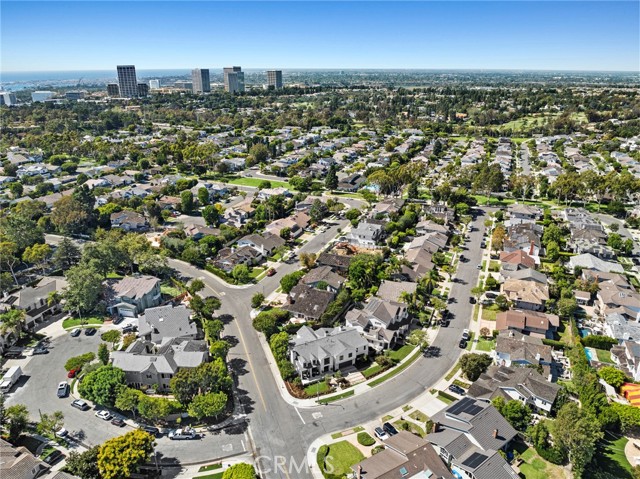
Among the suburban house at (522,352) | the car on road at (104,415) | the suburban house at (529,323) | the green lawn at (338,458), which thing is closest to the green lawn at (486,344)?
the suburban house at (522,352)

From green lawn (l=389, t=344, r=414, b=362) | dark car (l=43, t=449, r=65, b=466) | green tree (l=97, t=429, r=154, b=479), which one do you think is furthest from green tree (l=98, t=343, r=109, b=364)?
green lawn (l=389, t=344, r=414, b=362)

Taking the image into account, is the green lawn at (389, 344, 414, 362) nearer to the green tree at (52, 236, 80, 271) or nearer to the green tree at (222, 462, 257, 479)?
the green tree at (222, 462, 257, 479)

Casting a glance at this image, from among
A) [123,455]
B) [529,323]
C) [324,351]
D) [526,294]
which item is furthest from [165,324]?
[526,294]

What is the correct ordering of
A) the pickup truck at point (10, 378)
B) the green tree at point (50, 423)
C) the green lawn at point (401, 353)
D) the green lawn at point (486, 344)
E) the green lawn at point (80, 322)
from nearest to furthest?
1. the green tree at point (50, 423)
2. the pickup truck at point (10, 378)
3. the green lawn at point (401, 353)
4. the green lawn at point (486, 344)
5. the green lawn at point (80, 322)

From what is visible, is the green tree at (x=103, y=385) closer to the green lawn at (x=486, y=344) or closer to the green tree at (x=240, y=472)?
the green tree at (x=240, y=472)

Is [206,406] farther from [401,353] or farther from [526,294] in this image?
[526,294]

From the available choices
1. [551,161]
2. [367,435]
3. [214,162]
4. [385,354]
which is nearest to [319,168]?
[214,162]
